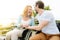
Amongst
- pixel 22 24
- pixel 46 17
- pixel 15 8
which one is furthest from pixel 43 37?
pixel 15 8

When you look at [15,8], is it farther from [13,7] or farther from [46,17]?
[46,17]

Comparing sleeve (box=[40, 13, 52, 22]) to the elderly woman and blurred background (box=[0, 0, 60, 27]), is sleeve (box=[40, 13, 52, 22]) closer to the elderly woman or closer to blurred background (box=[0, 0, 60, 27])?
the elderly woman

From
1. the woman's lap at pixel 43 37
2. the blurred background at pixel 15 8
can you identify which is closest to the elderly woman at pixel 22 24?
the woman's lap at pixel 43 37

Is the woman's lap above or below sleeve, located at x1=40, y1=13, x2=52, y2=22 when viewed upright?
below

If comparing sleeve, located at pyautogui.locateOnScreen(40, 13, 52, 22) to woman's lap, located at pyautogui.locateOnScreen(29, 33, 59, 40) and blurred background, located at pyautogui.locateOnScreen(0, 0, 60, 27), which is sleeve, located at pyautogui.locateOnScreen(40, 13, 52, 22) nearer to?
woman's lap, located at pyautogui.locateOnScreen(29, 33, 59, 40)

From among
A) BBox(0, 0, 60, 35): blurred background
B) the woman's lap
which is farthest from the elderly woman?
BBox(0, 0, 60, 35): blurred background

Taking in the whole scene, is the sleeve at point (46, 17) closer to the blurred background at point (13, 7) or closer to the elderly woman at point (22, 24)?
the elderly woman at point (22, 24)

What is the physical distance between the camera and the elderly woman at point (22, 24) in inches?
152

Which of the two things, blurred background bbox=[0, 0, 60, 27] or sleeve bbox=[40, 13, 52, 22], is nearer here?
sleeve bbox=[40, 13, 52, 22]

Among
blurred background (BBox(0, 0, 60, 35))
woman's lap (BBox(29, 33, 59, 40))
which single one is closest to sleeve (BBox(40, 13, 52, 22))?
woman's lap (BBox(29, 33, 59, 40))

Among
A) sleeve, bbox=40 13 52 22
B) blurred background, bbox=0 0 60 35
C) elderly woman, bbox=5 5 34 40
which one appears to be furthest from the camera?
blurred background, bbox=0 0 60 35

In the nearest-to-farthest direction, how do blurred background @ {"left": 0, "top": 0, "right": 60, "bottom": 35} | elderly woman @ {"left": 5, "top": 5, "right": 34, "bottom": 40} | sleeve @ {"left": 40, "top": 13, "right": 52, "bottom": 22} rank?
sleeve @ {"left": 40, "top": 13, "right": 52, "bottom": 22}
elderly woman @ {"left": 5, "top": 5, "right": 34, "bottom": 40}
blurred background @ {"left": 0, "top": 0, "right": 60, "bottom": 35}

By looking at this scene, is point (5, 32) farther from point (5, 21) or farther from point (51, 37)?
point (51, 37)

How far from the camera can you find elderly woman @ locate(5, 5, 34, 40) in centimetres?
386
